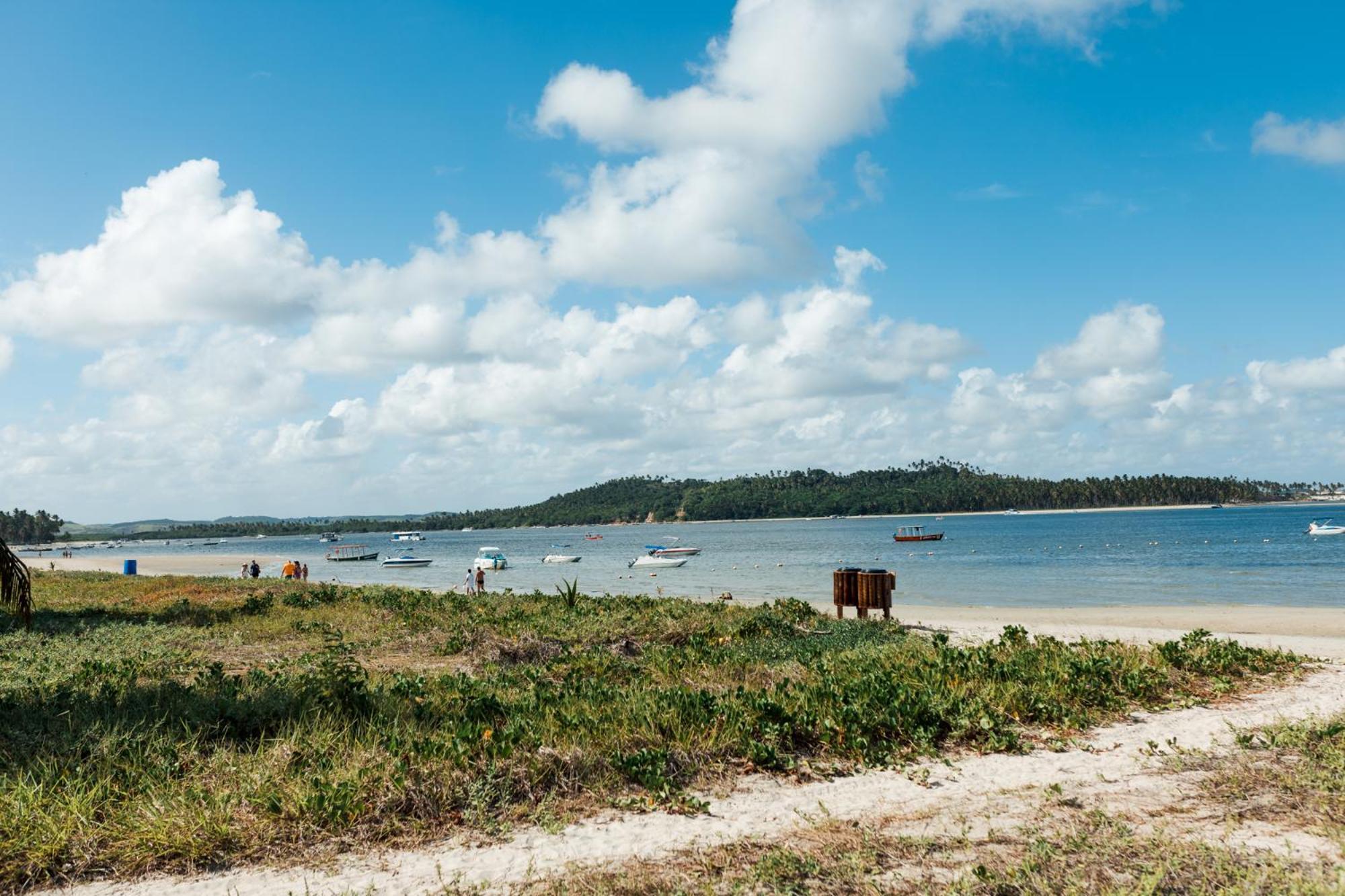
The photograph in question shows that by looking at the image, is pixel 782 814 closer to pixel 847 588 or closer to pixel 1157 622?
pixel 847 588

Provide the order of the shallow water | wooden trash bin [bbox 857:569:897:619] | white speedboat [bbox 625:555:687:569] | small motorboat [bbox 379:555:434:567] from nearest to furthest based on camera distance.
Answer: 1. wooden trash bin [bbox 857:569:897:619]
2. the shallow water
3. white speedboat [bbox 625:555:687:569]
4. small motorboat [bbox 379:555:434:567]

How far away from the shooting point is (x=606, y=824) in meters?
5.91

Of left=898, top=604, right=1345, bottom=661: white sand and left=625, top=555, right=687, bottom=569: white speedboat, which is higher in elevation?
left=898, top=604, right=1345, bottom=661: white sand

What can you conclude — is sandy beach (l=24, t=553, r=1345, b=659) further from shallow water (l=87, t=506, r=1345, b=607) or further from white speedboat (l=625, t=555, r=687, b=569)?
white speedboat (l=625, t=555, r=687, b=569)

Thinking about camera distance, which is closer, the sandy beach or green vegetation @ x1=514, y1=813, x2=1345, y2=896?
green vegetation @ x1=514, y1=813, x2=1345, y2=896

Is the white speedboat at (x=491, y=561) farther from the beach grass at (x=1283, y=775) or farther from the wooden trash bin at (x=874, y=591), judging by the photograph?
the beach grass at (x=1283, y=775)

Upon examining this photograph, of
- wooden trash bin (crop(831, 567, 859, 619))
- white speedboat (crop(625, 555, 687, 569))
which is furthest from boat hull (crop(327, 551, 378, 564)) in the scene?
wooden trash bin (crop(831, 567, 859, 619))

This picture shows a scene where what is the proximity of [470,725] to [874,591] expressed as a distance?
1369 centimetres

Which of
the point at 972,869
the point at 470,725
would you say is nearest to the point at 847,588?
the point at 470,725

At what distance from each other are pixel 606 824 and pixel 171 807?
118 inches

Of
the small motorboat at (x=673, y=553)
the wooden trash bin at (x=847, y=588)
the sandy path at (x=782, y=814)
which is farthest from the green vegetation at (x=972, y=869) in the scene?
the small motorboat at (x=673, y=553)

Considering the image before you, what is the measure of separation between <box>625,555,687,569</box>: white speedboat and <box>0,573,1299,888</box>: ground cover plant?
5368 centimetres

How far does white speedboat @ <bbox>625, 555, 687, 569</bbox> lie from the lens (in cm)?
6788

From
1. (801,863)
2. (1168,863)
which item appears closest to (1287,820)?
(1168,863)
